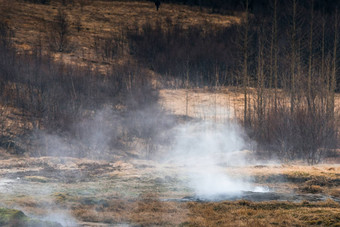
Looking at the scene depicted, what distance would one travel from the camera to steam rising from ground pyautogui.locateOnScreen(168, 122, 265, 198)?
20641 mm

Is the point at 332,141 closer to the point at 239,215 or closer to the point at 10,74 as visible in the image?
the point at 239,215

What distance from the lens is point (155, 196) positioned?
1838cm

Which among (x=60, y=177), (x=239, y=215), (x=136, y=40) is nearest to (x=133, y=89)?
(x=136, y=40)

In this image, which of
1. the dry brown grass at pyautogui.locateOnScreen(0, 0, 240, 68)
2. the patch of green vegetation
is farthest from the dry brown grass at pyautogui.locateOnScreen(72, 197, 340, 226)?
the dry brown grass at pyautogui.locateOnScreen(0, 0, 240, 68)

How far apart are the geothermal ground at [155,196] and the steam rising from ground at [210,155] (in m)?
0.45

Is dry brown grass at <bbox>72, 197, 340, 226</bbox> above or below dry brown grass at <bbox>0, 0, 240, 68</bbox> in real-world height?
below

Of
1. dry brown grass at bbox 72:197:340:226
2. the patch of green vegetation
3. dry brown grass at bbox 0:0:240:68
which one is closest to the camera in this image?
the patch of green vegetation

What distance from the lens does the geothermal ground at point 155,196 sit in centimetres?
1495

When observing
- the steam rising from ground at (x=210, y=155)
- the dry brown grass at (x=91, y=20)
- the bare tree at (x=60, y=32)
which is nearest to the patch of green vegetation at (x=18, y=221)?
the steam rising from ground at (x=210, y=155)

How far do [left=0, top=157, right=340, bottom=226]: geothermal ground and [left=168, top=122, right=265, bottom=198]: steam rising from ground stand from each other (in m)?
0.45

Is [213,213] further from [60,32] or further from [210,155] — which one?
[60,32]

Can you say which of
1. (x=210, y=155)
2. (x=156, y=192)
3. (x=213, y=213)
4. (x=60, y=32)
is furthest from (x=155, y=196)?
(x=60, y=32)

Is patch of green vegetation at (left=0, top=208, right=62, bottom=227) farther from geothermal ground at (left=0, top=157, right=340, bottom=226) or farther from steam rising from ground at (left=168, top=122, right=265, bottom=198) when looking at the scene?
steam rising from ground at (left=168, top=122, right=265, bottom=198)

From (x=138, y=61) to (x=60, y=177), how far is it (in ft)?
95.9
